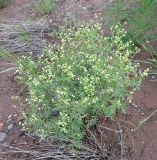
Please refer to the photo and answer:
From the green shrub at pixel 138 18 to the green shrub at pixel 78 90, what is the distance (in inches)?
23.2

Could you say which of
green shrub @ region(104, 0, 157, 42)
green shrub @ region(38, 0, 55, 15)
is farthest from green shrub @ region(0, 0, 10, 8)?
green shrub @ region(104, 0, 157, 42)

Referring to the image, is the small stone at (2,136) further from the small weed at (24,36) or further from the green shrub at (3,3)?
the green shrub at (3,3)

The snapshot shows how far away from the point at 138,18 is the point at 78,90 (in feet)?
3.22

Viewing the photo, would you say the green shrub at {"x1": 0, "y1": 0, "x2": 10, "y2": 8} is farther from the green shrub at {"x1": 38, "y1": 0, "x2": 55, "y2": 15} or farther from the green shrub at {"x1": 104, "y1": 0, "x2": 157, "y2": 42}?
the green shrub at {"x1": 104, "y1": 0, "x2": 157, "y2": 42}

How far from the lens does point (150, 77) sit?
3072 mm

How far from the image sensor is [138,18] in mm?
3229

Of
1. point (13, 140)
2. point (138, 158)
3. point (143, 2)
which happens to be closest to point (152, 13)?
point (143, 2)

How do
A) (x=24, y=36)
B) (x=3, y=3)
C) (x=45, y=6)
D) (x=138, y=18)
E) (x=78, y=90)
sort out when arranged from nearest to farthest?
(x=78, y=90), (x=138, y=18), (x=24, y=36), (x=45, y=6), (x=3, y=3)

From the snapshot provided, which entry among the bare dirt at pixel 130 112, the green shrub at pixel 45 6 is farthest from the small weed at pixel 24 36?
the green shrub at pixel 45 6

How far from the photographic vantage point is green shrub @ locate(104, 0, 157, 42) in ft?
10.5

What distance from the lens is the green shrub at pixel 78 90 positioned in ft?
8.01

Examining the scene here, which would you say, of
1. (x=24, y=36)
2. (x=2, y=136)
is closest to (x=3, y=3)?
(x=24, y=36)

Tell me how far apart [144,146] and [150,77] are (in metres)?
0.61

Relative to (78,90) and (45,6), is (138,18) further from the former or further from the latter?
(45,6)
